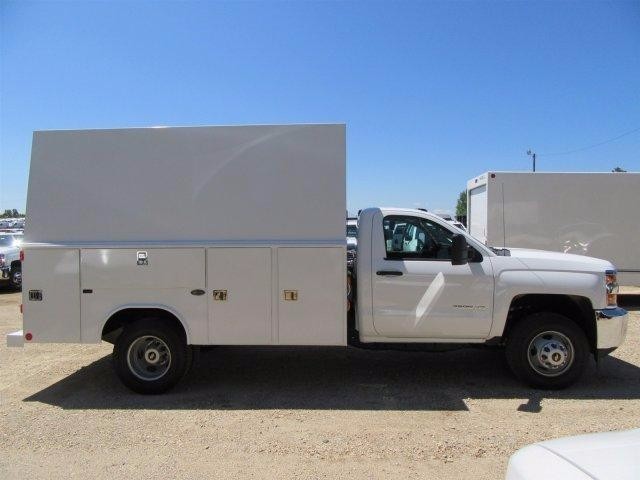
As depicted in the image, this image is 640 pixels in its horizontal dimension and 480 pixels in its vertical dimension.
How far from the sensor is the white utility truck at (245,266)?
220 inches

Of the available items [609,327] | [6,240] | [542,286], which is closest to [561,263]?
[542,286]

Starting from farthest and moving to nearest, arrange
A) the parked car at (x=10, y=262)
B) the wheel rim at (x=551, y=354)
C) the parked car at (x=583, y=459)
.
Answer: the parked car at (x=10, y=262), the wheel rim at (x=551, y=354), the parked car at (x=583, y=459)

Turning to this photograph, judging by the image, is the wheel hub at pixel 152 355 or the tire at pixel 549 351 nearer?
the tire at pixel 549 351

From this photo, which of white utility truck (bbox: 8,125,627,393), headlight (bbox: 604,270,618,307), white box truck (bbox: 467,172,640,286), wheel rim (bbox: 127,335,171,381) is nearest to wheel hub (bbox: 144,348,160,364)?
wheel rim (bbox: 127,335,171,381)

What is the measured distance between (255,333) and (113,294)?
62.5 inches

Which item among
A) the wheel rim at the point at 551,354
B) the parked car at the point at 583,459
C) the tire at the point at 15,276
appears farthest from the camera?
the tire at the point at 15,276

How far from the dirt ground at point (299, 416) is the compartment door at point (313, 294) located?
72cm

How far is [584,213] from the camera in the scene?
10602mm

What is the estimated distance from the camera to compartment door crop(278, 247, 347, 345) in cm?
556

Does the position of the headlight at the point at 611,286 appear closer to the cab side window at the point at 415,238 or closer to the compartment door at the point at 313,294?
the cab side window at the point at 415,238

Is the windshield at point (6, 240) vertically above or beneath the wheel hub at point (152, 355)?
above

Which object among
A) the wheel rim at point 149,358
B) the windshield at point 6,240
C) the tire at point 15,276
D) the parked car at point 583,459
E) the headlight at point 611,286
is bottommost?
the wheel rim at point 149,358

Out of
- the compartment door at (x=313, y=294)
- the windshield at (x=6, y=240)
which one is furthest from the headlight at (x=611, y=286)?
the windshield at (x=6, y=240)

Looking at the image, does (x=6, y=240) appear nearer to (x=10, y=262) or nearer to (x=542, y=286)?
(x=10, y=262)
